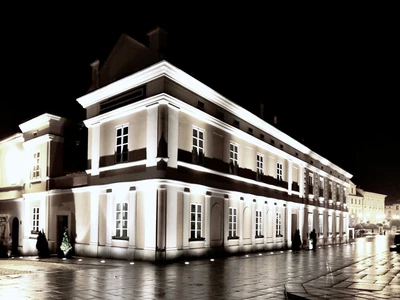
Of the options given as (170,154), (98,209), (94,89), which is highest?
(94,89)

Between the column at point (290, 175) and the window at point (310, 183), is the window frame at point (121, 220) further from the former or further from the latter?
the window at point (310, 183)

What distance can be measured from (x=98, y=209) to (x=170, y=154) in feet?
18.0

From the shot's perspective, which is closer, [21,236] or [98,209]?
[98,209]

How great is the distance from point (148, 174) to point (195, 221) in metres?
3.75

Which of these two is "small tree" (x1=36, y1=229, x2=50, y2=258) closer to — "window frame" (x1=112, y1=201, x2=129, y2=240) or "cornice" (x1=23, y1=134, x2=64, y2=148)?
"window frame" (x1=112, y1=201, x2=129, y2=240)

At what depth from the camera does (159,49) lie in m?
20.2

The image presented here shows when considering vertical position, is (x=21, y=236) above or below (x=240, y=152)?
below

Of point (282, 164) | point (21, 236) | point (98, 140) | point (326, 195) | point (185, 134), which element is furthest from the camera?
point (326, 195)

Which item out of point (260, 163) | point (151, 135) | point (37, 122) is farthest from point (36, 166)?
point (260, 163)

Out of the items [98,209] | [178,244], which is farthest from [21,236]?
[178,244]

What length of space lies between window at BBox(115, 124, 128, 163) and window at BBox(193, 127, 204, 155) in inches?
135

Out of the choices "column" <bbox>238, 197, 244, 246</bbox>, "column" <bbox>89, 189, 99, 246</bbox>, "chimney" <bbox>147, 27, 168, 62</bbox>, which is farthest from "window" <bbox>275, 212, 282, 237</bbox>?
"chimney" <bbox>147, 27, 168, 62</bbox>

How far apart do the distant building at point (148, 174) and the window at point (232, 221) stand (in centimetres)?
6

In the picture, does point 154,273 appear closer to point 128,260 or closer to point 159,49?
point 128,260
